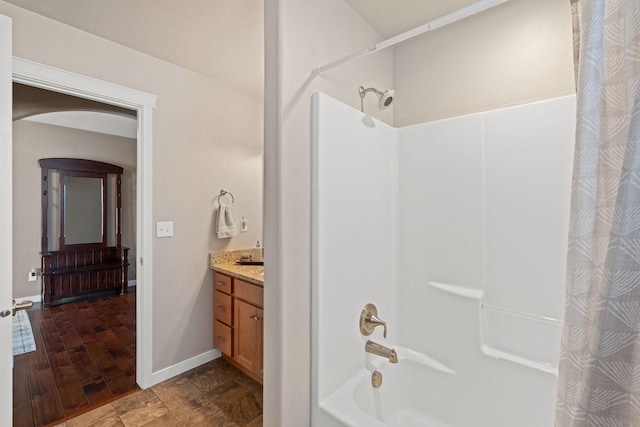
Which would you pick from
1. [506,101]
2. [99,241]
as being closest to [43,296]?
[99,241]

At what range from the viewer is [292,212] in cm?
124

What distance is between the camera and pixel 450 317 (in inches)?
63.7

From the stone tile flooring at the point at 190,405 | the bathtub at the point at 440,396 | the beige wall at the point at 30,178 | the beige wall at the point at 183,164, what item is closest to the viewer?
the bathtub at the point at 440,396

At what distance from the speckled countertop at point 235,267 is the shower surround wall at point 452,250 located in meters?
0.96

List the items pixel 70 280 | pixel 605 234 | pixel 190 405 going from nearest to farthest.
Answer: pixel 605 234
pixel 190 405
pixel 70 280

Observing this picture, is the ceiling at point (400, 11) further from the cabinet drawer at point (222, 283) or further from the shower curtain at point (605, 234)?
the cabinet drawer at point (222, 283)

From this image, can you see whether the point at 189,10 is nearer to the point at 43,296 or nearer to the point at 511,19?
the point at 511,19

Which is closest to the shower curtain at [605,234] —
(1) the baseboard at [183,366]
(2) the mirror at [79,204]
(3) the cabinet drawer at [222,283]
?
(3) the cabinet drawer at [222,283]

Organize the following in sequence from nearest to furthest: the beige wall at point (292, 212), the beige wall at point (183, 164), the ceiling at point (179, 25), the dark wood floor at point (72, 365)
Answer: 1. the beige wall at point (292, 212)
2. the ceiling at point (179, 25)
3. the dark wood floor at point (72, 365)
4. the beige wall at point (183, 164)

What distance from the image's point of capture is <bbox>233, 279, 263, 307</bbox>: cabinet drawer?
219 cm

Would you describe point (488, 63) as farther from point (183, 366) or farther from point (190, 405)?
point (183, 366)

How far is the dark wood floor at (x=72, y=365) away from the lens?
1997mm

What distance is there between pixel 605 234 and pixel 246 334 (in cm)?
223

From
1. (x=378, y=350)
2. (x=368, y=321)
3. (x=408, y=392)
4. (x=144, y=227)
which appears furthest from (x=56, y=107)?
(x=408, y=392)
